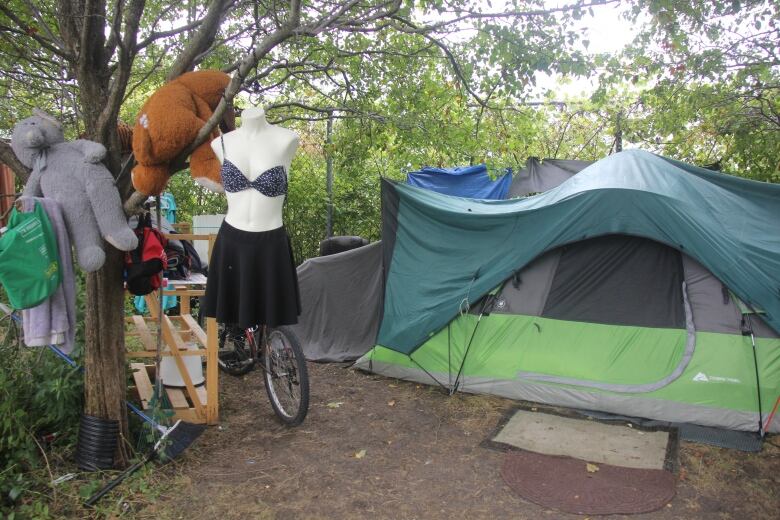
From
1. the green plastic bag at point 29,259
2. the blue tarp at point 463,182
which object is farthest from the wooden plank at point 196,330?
the blue tarp at point 463,182

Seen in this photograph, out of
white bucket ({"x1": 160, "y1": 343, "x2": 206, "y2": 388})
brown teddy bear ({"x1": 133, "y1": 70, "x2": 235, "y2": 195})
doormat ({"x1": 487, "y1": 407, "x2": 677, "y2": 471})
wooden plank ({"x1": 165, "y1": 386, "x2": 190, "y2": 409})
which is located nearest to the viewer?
brown teddy bear ({"x1": 133, "y1": 70, "x2": 235, "y2": 195})

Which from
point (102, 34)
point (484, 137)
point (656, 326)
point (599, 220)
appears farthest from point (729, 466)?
point (102, 34)

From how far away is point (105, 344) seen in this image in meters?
2.65

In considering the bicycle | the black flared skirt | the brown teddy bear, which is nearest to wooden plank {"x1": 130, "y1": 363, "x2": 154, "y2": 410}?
the bicycle

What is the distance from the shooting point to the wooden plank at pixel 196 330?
3431 mm

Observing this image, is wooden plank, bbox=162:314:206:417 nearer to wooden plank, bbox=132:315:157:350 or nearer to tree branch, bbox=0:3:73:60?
wooden plank, bbox=132:315:157:350

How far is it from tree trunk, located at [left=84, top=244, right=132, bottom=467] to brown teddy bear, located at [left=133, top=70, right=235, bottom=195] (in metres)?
0.56

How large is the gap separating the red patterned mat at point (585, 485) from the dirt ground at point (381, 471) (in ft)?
0.18

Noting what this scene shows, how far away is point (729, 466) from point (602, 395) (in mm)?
799

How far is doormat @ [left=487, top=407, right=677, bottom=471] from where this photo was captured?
2.96 meters

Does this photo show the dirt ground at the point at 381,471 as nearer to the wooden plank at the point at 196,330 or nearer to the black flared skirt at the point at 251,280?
the wooden plank at the point at 196,330

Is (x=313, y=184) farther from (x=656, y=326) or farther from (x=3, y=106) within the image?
(x=656, y=326)

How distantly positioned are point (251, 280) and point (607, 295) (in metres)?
2.28

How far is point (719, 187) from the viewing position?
3900 mm
